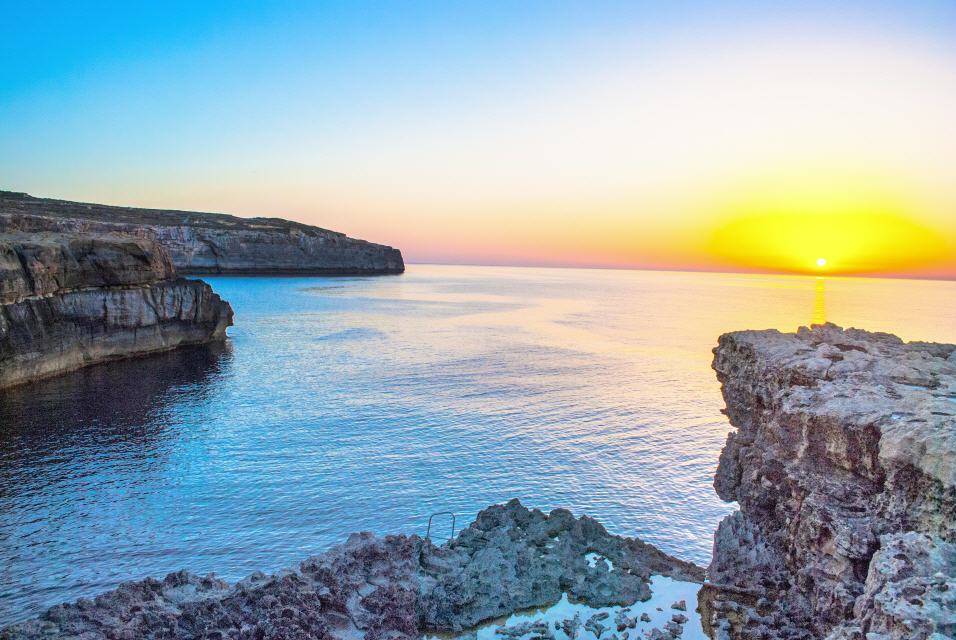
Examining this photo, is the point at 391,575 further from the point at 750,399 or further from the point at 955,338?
the point at 955,338

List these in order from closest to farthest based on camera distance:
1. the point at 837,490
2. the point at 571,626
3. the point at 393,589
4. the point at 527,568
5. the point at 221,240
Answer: the point at 837,490, the point at 571,626, the point at 393,589, the point at 527,568, the point at 221,240

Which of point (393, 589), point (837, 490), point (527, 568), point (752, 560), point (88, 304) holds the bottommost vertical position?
point (527, 568)

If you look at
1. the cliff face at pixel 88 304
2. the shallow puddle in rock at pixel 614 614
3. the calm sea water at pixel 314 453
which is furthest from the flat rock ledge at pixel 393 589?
the cliff face at pixel 88 304

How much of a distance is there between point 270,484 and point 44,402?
19.8m

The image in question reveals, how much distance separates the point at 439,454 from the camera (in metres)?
26.1

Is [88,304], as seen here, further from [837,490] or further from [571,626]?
[837,490]

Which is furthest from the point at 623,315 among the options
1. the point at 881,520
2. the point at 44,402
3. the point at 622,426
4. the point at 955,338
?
the point at 881,520

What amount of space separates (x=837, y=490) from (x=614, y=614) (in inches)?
241

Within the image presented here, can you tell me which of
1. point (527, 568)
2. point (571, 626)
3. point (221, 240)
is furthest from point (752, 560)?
point (221, 240)

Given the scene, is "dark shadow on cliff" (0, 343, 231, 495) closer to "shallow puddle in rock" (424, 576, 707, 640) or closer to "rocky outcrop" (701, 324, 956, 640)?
"shallow puddle in rock" (424, 576, 707, 640)

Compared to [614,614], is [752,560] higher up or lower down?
higher up

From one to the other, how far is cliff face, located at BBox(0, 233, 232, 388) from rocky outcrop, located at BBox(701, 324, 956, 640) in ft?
136

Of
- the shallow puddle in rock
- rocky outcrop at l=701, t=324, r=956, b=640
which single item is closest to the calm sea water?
the shallow puddle in rock

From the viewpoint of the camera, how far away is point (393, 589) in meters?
13.7
